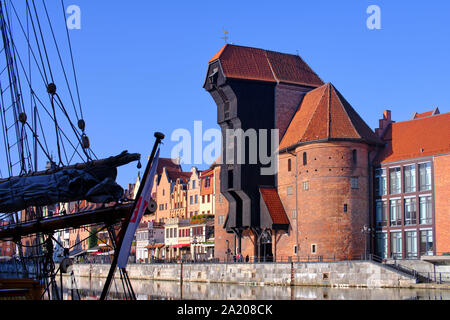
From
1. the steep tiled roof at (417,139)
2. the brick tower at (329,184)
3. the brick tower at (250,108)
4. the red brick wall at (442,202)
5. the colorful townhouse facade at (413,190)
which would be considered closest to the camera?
the red brick wall at (442,202)

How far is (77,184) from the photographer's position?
73.3ft

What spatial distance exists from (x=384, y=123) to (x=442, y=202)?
43.9 feet

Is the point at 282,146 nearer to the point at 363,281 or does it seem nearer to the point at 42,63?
the point at 363,281

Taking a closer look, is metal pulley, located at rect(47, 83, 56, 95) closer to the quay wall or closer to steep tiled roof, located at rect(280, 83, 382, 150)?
the quay wall

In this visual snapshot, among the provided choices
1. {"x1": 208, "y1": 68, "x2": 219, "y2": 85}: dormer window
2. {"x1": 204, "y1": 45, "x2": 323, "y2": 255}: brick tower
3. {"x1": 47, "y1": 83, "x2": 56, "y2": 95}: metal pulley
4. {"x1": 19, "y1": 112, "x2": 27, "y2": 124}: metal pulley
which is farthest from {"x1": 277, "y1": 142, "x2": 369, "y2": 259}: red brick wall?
{"x1": 47, "y1": 83, "x2": 56, "y2": 95}: metal pulley

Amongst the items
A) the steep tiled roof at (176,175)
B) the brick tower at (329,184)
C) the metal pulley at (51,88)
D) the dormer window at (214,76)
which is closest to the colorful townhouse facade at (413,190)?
the brick tower at (329,184)

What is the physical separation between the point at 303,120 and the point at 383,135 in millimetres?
7984

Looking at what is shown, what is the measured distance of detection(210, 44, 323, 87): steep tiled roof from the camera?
71.0 metres

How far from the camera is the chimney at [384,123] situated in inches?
2687

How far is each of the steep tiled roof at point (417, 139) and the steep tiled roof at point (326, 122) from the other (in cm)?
166

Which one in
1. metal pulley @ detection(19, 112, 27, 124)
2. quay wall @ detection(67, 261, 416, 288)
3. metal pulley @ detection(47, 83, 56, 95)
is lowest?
quay wall @ detection(67, 261, 416, 288)

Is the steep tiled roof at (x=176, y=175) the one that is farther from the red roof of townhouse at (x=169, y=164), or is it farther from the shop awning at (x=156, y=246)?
the shop awning at (x=156, y=246)

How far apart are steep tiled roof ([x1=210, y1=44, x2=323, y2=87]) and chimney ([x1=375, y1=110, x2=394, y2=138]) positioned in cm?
927
